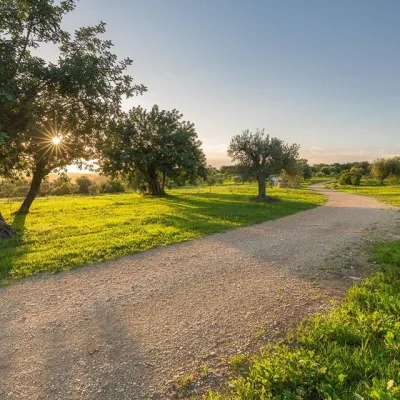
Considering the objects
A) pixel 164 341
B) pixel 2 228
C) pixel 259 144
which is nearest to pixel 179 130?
pixel 259 144

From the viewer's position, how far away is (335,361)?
369cm

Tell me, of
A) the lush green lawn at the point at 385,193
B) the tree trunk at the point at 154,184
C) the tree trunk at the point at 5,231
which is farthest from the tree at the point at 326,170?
the tree trunk at the point at 5,231

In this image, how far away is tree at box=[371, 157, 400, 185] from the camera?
65.6 m

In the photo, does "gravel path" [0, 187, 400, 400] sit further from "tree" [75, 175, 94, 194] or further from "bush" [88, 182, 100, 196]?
"tree" [75, 175, 94, 194]

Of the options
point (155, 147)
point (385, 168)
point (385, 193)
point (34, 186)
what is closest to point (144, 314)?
point (34, 186)

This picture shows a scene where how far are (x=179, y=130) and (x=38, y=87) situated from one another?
73.8 ft

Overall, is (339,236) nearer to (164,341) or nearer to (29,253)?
(164,341)

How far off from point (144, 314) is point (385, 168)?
7820cm

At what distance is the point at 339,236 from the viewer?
11.7m

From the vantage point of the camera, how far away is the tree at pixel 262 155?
90.3ft

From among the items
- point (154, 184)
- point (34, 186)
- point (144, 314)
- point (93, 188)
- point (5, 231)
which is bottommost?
point (144, 314)

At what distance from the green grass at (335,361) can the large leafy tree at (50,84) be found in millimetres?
13747

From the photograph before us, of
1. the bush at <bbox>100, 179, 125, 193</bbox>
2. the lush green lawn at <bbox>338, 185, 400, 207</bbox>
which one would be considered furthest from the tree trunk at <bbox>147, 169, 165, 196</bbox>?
the bush at <bbox>100, 179, 125, 193</bbox>

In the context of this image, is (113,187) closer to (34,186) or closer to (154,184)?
(154,184)
